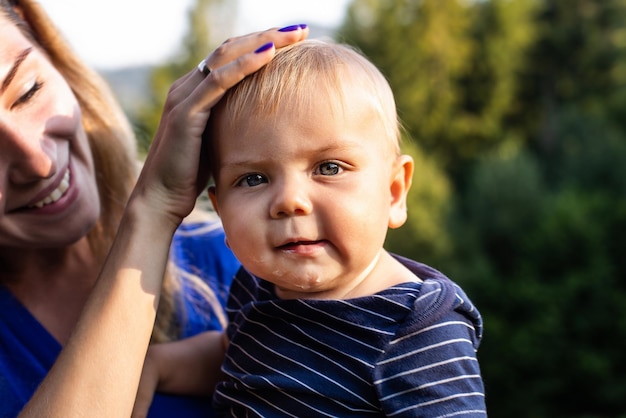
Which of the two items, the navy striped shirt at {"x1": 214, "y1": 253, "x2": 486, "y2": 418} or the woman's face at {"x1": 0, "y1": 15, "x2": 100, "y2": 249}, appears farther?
the woman's face at {"x1": 0, "y1": 15, "x2": 100, "y2": 249}

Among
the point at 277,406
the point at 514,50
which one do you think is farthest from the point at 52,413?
the point at 514,50

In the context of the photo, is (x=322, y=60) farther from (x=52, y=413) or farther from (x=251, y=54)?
(x=52, y=413)

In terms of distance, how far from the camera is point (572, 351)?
2195 centimetres

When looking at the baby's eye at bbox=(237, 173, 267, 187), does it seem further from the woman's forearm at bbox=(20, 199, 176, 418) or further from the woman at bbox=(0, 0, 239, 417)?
the woman at bbox=(0, 0, 239, 417)

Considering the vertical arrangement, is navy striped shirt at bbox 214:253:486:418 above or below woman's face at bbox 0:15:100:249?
below

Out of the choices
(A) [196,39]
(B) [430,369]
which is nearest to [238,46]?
(B) [430,369]

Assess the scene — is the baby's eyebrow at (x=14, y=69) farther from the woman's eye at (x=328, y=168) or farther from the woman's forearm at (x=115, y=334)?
the woman's eye at (x=328, y=168)

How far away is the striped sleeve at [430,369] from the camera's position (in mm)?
1617

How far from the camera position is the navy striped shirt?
1.63 m

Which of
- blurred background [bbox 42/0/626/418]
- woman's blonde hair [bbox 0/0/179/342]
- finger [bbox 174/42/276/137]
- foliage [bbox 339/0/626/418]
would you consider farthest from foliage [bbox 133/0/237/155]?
finger [bbox 174/42/276/137]

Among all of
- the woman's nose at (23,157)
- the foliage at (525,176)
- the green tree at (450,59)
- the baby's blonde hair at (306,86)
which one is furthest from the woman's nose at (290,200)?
the green tree at (450,59)

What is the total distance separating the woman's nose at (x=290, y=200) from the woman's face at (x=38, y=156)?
2.62 ft

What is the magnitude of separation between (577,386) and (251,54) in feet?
75.7

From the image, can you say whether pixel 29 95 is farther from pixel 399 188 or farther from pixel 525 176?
pixel 525 176
